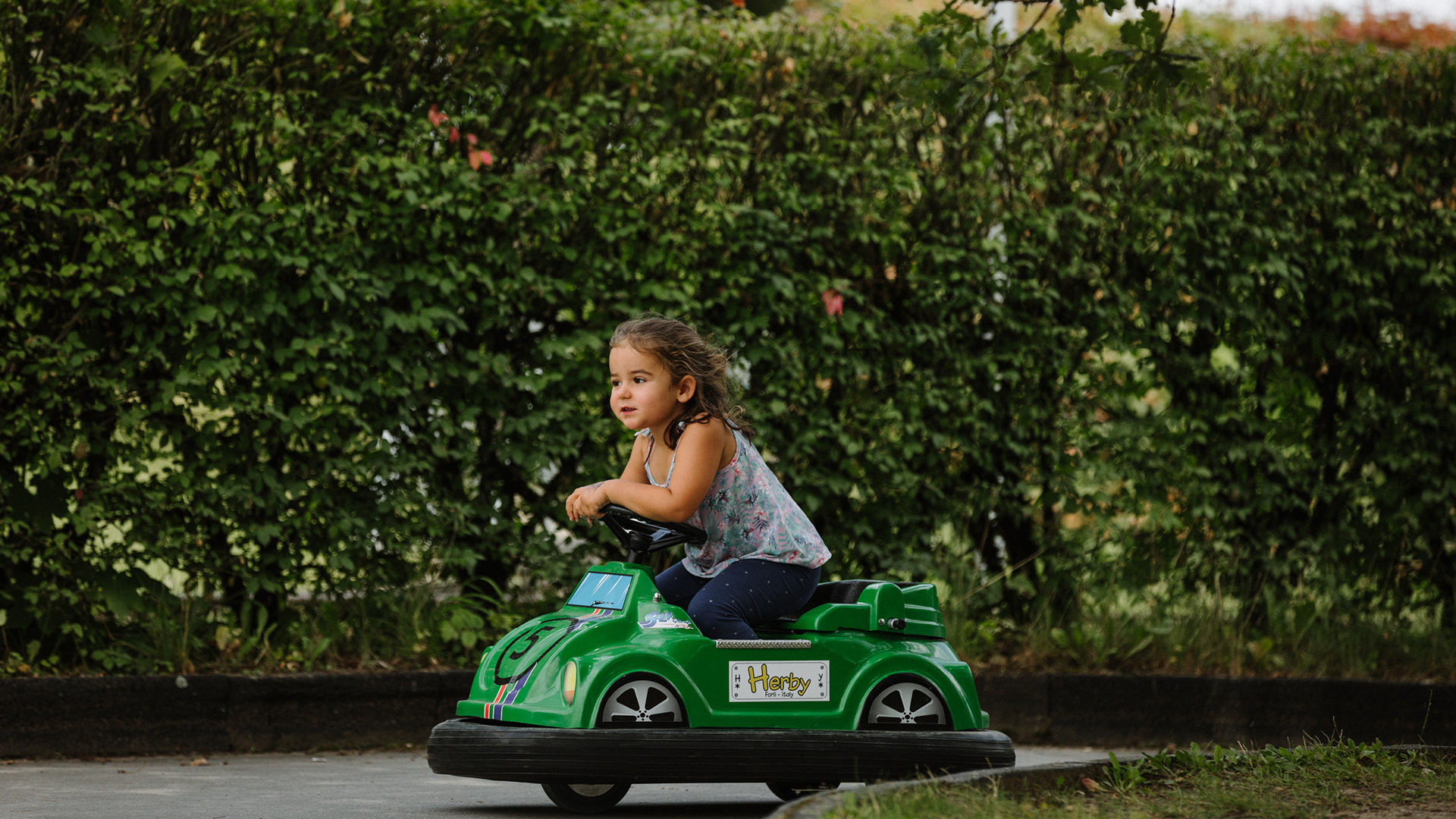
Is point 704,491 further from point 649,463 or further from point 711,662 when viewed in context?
point 711,662

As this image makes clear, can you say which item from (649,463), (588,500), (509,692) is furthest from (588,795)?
(649,463)

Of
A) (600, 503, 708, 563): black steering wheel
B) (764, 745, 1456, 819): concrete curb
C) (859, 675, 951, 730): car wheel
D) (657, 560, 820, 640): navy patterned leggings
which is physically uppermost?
(600, 503, 708, 563): black steering wheel

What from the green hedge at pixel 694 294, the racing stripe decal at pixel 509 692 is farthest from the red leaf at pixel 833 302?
the racing stripe decal at pixel 509 692

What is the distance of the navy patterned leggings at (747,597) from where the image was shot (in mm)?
4723

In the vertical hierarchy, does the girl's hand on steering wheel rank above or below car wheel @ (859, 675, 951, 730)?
above

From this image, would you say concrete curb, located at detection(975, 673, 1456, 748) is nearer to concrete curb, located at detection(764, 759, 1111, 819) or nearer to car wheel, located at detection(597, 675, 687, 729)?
concrete curb, located at detection(764, 759, 1111, 819)

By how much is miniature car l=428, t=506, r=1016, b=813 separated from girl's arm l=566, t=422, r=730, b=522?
63 millimetres

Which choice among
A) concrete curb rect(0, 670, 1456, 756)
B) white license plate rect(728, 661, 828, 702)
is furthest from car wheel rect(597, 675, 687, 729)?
concrete curb rect(0, 670, 1456, 756)

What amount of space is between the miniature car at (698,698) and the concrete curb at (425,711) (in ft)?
5.81

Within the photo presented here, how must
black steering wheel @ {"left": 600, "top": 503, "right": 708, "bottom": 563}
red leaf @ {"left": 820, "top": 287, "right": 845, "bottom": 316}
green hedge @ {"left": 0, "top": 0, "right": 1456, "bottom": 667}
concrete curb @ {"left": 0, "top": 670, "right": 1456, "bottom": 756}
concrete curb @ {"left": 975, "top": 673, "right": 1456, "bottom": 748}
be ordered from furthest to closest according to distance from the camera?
1. red leaf @ {"left": 820, "top": 287, "right": 845, "bottom": 316}
2. concrete curb @ {"left": 975, "top": 673, "right": 1456, "bottom": 748}
3. green hedge @ {"left": 0, "top": 0, "right": 1456, "bottom": 667}
4. concrete curb @ {"left": 0, "top": 670, "right": 1456, "bottom": 756}
5. black steering wheel @ {"left": 600, "top": 503, "right": 708, "bottom": 563}

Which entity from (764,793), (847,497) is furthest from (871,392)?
(764,793)

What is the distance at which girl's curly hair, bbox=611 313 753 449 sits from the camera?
4.98 metres

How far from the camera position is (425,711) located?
6645 mm

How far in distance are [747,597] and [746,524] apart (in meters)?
0.28
